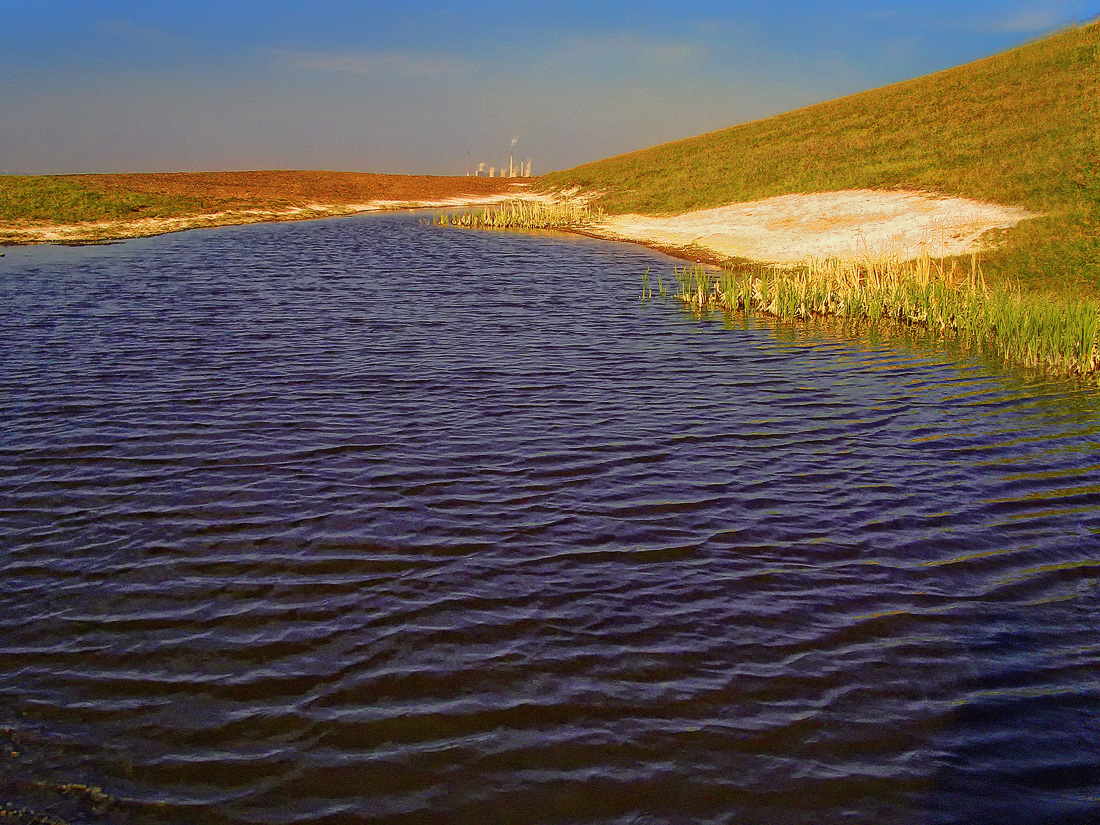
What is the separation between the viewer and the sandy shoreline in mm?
25188

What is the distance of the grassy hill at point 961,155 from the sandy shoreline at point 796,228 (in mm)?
1202

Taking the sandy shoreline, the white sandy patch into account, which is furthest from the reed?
Answer: the white sandy patch

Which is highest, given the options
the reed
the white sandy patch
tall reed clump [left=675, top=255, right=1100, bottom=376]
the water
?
the reed

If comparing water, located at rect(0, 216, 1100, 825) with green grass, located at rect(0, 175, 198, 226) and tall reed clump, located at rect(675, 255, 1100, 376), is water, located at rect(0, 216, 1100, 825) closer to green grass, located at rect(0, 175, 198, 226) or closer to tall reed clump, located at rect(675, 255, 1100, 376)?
tall reed clump, located at rect(675, 255, 1100, 376)

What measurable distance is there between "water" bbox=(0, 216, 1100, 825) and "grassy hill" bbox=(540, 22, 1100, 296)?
455 inches

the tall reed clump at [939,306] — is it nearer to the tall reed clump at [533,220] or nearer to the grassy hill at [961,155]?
the grassy hill at [961,155]

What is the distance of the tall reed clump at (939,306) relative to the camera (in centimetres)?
1352

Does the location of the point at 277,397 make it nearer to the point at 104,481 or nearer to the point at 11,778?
the point at 104,481

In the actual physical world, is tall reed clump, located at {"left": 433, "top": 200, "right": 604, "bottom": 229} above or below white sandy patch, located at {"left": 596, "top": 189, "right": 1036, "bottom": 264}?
above

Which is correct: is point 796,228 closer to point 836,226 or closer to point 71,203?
point 836,226

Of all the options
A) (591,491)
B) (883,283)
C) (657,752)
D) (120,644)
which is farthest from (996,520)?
(883,283)

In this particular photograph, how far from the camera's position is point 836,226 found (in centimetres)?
2961

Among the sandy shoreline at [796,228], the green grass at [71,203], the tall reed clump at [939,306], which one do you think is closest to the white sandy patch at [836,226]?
the sandy shoreline at [796,228]

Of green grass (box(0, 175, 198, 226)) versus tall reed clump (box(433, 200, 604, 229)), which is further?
tall reed clump (box(433, 200, 604, 229))
